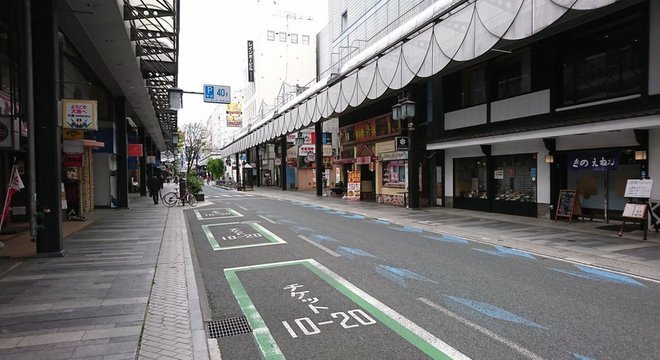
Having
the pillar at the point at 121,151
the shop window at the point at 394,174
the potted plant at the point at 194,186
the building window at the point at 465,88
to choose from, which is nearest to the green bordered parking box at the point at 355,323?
the building window at the point at 465,88

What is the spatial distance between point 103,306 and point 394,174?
19728 millimetres

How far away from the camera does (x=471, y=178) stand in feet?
63.6

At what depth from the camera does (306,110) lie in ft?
98.5

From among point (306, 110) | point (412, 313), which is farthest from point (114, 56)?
point (306, 110)

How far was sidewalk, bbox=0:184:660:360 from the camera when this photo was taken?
14.2 ft

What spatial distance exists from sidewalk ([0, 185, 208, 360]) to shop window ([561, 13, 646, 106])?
13.3m

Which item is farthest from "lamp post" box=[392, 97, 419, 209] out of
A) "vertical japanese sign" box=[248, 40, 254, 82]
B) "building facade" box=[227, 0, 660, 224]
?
"vertical japanese sign" box=[248, 40, 254, 82]

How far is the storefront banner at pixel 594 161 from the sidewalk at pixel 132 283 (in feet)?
6.06

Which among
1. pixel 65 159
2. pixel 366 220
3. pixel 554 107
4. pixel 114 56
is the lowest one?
pixel 366 220

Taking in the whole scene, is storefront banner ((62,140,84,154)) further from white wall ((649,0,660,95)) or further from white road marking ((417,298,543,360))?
white wall ((649,0,660,95))

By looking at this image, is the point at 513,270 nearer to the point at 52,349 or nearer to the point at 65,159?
the point at 52,349

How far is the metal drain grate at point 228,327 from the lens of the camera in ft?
15.9

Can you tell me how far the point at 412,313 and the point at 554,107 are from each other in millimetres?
12352

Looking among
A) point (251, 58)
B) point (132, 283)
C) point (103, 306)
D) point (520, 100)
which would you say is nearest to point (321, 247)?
point (132, 283)
